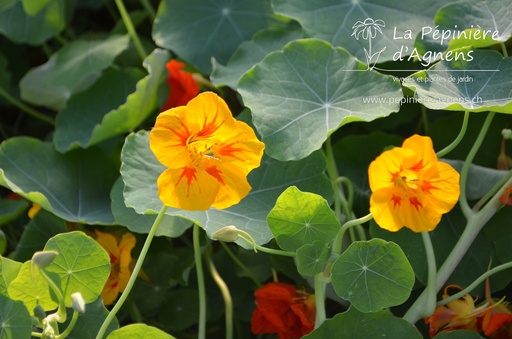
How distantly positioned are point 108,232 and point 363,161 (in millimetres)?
522

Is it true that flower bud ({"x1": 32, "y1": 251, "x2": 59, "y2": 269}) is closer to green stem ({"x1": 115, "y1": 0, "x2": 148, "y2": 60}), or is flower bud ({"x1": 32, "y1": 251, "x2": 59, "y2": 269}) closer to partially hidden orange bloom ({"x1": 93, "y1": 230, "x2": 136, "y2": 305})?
partially hidden orange bloom ({"x1": 93, "y1": 230, "x2": 136, "y2": 305})

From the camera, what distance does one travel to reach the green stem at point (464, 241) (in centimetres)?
112

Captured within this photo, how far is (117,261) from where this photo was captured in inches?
50.6

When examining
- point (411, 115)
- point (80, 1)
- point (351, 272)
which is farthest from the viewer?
point (80, 1)

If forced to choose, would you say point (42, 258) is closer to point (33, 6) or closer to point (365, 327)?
point (365, 327)

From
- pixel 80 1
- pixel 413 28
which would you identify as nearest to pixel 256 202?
pixel 413 28

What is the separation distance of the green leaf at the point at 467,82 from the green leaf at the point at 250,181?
21 centimetres

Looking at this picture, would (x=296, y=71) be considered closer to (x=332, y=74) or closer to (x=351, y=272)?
(x=332, y=74)

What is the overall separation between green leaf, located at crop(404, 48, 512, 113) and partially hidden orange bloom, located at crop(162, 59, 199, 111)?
1.51 feet

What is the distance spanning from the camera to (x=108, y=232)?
1.35 meters

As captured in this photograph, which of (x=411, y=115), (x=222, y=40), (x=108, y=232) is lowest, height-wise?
(x=108, y=232)

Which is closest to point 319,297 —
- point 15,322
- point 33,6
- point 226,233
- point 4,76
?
point 226,233

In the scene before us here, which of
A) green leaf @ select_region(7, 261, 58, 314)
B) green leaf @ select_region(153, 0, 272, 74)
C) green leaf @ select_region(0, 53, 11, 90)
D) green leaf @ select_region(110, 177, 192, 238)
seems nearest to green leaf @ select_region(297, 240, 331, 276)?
green leaf @ select_region(110, 177, 192, 238)

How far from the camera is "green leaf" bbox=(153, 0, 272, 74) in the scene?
151cm
